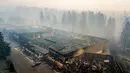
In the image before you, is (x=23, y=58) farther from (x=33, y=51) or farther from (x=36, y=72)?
(x=36, y=72)

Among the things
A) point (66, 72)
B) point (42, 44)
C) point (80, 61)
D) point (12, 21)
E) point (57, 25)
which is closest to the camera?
point (66, 72)

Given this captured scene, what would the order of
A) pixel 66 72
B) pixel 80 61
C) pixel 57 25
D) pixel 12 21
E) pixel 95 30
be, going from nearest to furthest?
pixel 66 72 < pixel 80 61 < pixel 95 30 < pixel 57 25 < pixel 12 21

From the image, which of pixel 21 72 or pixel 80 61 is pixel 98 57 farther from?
pixel 21 72

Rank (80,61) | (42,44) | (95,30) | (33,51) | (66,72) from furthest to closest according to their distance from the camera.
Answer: (95,30) < (42,44) < (33,51) < (80,61) < (66,72)

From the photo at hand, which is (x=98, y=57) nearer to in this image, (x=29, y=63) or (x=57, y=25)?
(x=29, y=63)

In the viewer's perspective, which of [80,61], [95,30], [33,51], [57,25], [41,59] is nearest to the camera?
[80,61]

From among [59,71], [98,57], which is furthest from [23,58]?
[98,57]

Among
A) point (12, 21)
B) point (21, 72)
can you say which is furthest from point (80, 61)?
point (12, 21)

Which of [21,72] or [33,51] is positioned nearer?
[21,72]

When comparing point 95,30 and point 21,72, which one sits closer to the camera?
point 21,72
